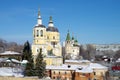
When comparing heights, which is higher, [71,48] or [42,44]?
[71,48]

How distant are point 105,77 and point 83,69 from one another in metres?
4.65

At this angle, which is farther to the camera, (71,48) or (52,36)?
(71,48)

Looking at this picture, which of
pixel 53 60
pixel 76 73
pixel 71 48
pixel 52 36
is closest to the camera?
pixel 76 73

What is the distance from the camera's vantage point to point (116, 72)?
52875 millimetres

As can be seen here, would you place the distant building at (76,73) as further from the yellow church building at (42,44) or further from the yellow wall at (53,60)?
the yellow church building at (42,44)

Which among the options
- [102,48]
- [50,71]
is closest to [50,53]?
[50,71]

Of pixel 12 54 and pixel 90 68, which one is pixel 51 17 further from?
pixel 90 68

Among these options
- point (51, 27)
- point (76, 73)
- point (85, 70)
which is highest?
point (51, 27)

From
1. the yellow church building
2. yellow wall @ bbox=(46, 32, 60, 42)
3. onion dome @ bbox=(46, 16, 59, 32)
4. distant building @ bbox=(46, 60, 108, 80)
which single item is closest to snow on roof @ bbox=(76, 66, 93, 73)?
distant building @ bbox=(46, 60, 108, 80)

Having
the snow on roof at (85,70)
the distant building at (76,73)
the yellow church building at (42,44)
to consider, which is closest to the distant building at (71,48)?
the yellow church building at (42,44)

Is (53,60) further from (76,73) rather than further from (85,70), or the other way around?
(85,70)

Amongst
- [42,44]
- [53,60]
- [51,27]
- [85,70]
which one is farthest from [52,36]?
[85,70]

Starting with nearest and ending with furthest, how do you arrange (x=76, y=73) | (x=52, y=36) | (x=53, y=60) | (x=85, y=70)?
(x=76, y=73)
(x=85, y=70)
(x=53, y=60)
(x=52, y=36)

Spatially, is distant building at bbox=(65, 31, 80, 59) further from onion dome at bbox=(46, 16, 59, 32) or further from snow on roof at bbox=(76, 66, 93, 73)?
snow on roof at bbox=(76, 66, 93, 73)
